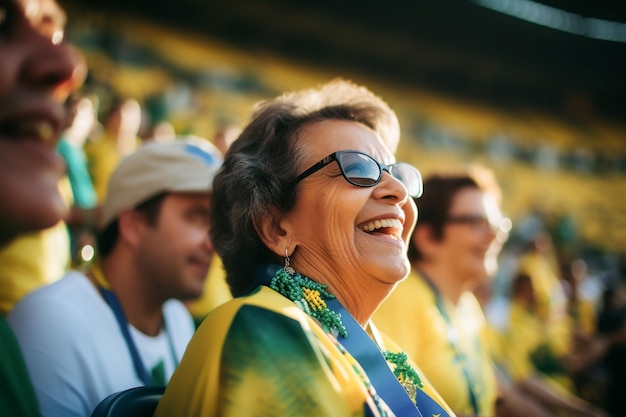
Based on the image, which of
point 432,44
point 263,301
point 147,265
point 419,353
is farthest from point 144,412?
point 432,44

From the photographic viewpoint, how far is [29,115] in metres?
1.76

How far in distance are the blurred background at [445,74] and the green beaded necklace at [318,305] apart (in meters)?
8.54

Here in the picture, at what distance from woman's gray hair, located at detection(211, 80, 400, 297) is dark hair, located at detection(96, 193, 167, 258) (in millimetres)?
545

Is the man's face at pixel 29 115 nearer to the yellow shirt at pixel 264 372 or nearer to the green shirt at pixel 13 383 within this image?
the green shirt at pixel 13 383

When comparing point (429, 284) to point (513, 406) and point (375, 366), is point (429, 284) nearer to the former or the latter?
point (513, 406)

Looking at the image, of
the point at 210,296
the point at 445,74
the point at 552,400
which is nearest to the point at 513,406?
the point at 552,400

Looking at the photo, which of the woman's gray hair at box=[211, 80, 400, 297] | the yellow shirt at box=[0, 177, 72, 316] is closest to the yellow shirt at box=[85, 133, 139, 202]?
the yellow shirt at box=[0, 177, 72, 316]

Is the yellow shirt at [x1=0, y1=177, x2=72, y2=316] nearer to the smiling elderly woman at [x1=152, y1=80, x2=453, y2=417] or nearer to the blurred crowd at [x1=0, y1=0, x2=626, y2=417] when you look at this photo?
the blurred crowd at [x1=0, y1=0, x2=626, y2=417]

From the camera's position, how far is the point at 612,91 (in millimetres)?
17844

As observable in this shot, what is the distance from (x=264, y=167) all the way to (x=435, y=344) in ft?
4.89

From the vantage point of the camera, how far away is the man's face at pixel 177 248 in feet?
8.32

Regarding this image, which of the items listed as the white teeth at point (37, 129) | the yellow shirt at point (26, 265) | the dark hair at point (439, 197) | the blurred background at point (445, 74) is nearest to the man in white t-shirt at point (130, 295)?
the yellow shirt at point (26, 265)

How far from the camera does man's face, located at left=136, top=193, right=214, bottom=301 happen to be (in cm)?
254

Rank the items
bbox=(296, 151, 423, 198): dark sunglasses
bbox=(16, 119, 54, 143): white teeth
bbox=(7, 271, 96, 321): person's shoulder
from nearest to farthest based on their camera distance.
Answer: bbox=(16, 119, 54, 143): white teeth < bbox=(296, 151, 423, 198): dark sunglasses < bbox=(7, 271, 96, 321): person's shoulder
